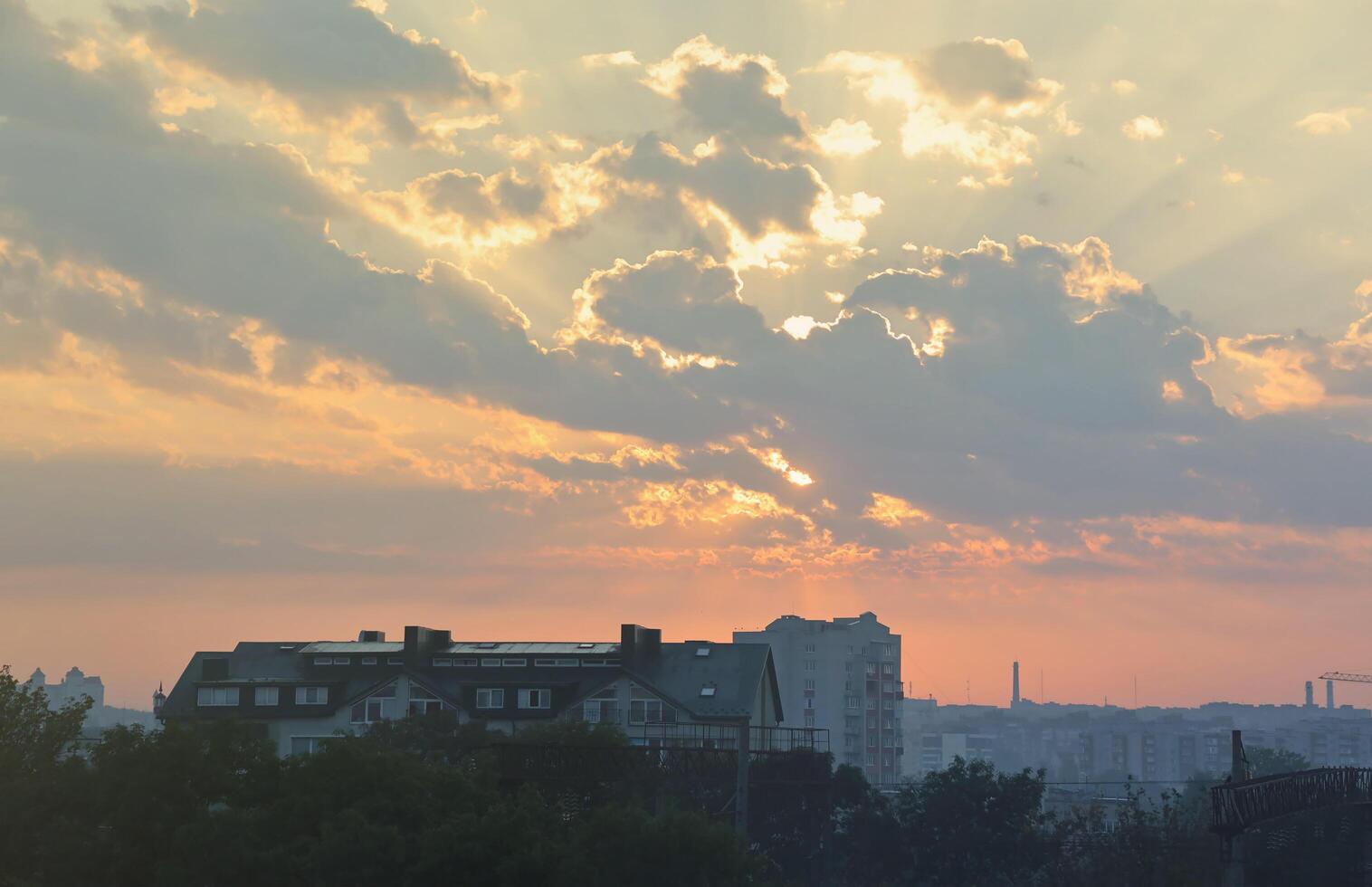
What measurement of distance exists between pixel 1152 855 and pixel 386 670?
2119 inches

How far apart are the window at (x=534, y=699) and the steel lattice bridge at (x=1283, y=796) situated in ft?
168

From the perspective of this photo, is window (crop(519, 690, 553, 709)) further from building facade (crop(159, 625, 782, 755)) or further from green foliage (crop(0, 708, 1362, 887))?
green foliage (crop(0, 708, 1362, 887))

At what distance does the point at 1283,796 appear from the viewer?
2756 inches

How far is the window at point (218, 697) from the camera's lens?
108062 millimetres

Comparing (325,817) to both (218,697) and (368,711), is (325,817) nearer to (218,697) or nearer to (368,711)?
(368,711)

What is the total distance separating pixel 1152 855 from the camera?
8931 cm

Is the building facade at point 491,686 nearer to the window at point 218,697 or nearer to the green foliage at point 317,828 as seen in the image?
the window at point 218,697

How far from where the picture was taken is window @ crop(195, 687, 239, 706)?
108062 mm

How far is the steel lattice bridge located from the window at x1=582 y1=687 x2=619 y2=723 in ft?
158

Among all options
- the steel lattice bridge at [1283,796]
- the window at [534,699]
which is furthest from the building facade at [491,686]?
the steel lattice bridge at [1283,796]

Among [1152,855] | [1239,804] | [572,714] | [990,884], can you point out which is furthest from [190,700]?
[1239,804]

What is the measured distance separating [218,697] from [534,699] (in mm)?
22154

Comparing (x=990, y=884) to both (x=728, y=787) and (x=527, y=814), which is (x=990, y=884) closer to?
(x=728, y=787)

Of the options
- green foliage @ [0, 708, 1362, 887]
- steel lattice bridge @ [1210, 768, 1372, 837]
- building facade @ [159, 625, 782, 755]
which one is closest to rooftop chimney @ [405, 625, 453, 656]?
building facade @ [159, 625, 782, 755]
